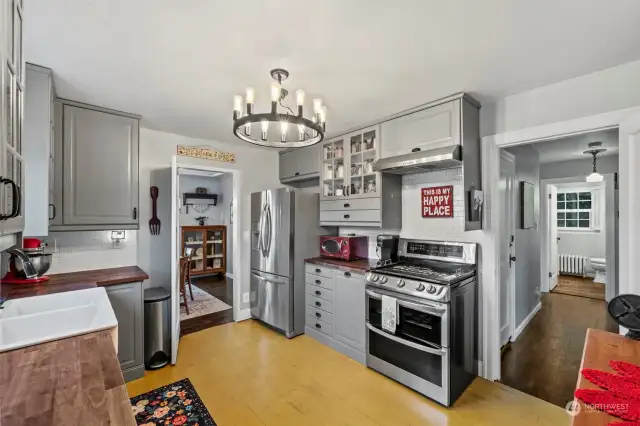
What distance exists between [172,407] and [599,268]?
7691mm

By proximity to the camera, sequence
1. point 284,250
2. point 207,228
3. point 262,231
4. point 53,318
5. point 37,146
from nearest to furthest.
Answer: point 53,318 < point 37,146 < point 284,250 < point 262,231 < point 207,228

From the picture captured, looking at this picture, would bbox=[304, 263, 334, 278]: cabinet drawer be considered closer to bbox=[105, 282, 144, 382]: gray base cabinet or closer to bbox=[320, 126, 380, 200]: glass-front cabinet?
bbox=[320, 126, 380, 200]: glass-front cabinet

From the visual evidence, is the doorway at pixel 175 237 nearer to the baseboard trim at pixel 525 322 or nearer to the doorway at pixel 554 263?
the doorway at pixel 554 263

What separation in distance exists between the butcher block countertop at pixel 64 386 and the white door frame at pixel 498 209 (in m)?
2.72

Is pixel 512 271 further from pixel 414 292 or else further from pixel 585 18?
pixel 585 18

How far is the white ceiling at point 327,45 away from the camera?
1.44 meters

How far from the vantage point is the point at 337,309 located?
3176mm

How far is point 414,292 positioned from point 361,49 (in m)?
1.82

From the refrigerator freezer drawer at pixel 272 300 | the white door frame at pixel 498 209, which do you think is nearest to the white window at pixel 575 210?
the white door frame at pixel 498 209

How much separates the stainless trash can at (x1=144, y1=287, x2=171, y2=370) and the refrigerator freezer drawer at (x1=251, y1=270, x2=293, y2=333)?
1.18 meters

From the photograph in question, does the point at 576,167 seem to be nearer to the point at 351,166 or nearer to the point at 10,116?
the point at 351,166

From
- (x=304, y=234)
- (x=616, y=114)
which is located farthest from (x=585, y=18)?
(x=304, y=234)

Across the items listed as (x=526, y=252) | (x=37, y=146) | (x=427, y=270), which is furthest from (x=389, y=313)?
(x=37, y=146)

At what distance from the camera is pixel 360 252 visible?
11.9 feet
